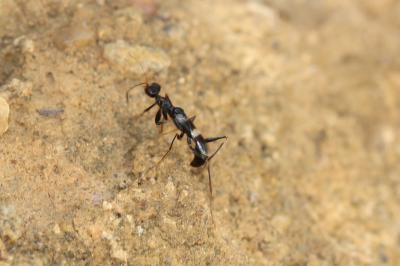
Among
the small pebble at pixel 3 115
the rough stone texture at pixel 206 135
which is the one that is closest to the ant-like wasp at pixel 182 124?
the rough stone texture at pixel 206 135

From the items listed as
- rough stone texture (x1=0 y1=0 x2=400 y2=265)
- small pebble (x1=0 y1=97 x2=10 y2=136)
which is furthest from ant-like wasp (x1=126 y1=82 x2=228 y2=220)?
small pebble (x1=0 y1=97 x2=10 y2=136)

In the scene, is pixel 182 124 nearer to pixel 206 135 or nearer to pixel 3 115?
pixel 206 135

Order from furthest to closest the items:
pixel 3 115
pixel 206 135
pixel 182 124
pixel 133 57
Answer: pixel 206 135 → pixel 133 57 → pixel 182 124 → pixel 3 115

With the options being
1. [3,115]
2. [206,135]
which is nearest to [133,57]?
[206,135]

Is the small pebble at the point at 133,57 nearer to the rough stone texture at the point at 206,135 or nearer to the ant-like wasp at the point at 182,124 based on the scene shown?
the rough stone texture at the point at 206,135

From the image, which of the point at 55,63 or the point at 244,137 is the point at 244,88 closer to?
the point at 244,137

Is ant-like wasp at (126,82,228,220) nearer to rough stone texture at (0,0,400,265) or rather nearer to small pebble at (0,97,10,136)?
rough stone texture at (0,0,400,265)
